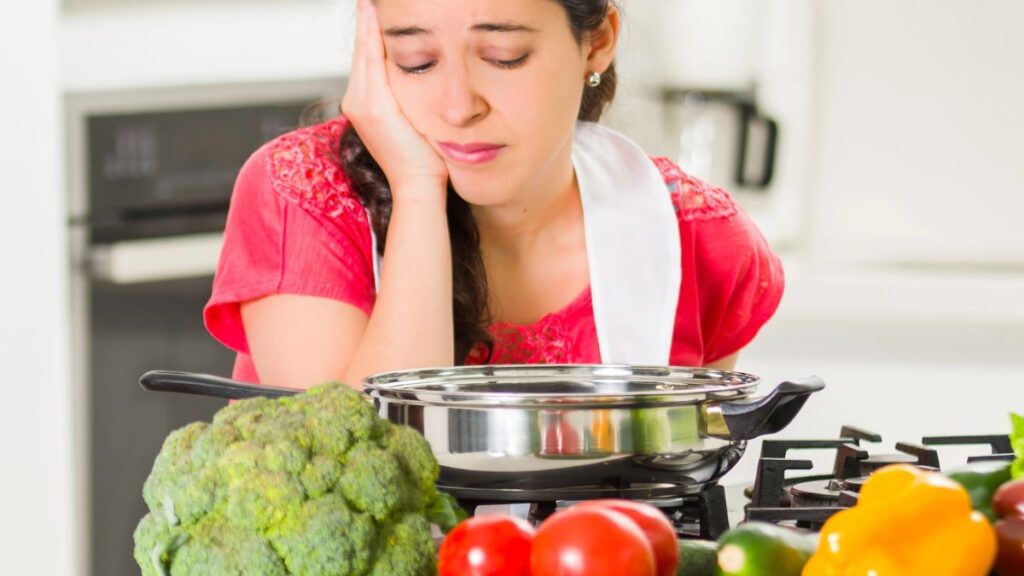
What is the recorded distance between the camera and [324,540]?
2.43 ft

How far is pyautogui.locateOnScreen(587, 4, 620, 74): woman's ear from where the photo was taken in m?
1.68

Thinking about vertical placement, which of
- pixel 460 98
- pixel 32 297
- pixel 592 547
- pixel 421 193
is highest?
pixel 460 98

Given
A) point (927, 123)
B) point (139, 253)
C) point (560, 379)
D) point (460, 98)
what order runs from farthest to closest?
point (927, 123), point (139, 253), point (460, 98), point (560, 379)

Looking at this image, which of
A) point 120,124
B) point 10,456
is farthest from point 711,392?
point 120,124

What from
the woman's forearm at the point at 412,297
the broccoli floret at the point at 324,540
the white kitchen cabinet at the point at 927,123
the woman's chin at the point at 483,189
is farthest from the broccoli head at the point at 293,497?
the white kitchen cabinet at the point at 927,123

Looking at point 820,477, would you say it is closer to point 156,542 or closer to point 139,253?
point 156,542

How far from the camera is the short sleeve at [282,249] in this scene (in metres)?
1.57

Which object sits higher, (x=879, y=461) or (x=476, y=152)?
(x=476, y=152)

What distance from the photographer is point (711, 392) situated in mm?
900

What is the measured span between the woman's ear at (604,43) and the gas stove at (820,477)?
69 cm

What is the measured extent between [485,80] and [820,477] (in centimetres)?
63

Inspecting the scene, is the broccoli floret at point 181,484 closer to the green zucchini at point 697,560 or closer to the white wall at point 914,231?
the green zucchini at point 697,560

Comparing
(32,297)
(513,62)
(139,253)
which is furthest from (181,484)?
A: (139,253)

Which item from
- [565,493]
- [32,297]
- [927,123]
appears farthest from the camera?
[927,123]
